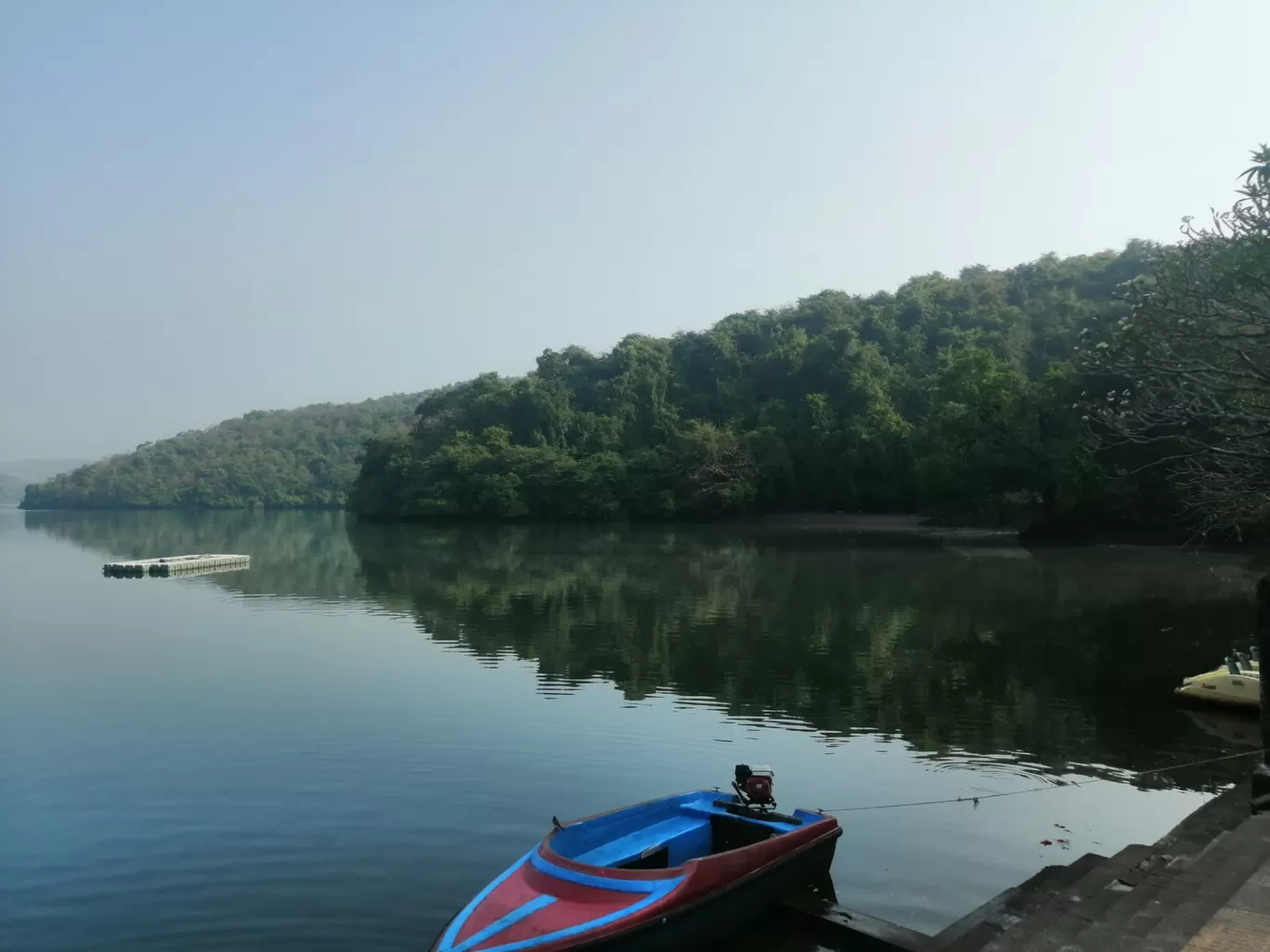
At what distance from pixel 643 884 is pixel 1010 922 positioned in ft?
9.10

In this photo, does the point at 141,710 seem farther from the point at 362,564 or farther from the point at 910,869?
the point at 362,564

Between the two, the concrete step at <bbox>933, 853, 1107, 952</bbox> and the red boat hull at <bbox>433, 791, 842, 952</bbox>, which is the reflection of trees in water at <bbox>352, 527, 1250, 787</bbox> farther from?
the red boat hull at <bbox>433, 791, 842, 952</bbox>

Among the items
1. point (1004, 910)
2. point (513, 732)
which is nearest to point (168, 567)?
point (513, 732)

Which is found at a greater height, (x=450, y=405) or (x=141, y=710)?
(x=450, y=405)

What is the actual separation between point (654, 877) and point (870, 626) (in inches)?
667

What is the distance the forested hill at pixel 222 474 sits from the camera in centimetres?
12544

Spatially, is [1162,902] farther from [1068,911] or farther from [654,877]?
[654,877]

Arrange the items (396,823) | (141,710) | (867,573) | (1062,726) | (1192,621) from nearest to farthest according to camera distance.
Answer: (396,823), (1062,726), (141,710), (1192,621), (867,573)

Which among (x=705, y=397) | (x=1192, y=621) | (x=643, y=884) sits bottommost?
(x=1192, y=621)

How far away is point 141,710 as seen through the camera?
1527cm

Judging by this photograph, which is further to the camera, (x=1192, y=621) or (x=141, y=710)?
(x=1192, y=621)

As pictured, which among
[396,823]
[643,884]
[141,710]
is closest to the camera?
[643,884]

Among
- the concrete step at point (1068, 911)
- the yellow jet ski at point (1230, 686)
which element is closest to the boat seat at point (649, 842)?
the concrete step at point (1068, 911)

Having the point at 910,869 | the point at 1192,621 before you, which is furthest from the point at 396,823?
the point at 1192,621
